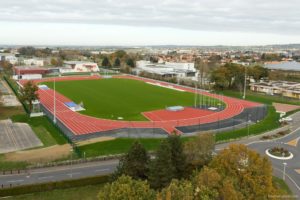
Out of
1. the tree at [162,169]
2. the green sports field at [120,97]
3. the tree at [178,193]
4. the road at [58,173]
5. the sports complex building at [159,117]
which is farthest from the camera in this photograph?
the green sports field at [120,97]

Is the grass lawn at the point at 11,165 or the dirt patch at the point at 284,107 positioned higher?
the dirt patch at the point at 284,107

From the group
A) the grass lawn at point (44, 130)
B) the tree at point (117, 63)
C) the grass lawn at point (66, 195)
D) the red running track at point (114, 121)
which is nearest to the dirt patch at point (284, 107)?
the red running track at point (114, 121)

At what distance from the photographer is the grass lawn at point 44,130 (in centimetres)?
3317

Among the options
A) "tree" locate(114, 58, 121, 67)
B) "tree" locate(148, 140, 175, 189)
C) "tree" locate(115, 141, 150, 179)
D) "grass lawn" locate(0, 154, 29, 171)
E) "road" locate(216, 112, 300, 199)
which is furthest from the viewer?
"tree" locate(114, 58, 121, 67)

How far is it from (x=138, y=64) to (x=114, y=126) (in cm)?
7106

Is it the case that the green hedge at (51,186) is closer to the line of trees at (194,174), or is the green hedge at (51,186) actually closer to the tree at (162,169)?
the line of trees at (194,174)

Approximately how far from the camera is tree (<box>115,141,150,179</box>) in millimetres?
21500

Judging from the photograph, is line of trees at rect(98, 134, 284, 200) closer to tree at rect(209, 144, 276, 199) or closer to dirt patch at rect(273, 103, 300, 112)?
tree at rect(209, 144, 276, 199)

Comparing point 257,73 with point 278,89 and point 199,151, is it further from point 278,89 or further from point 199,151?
point 199,151

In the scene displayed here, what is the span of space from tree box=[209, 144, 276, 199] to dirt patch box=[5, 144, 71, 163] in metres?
15.6

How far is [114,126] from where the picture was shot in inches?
1506

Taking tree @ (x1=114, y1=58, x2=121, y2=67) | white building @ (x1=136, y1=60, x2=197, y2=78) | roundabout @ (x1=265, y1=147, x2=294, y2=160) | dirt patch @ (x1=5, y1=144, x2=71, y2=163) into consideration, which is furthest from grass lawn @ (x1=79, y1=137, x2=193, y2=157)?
tree @ (x1=114, y1=58, x2=121, y2=67)

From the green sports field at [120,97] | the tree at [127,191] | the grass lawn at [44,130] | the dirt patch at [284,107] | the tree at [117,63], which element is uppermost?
the tree at [117,63]

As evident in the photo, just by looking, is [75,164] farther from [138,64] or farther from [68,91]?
[138,64]
